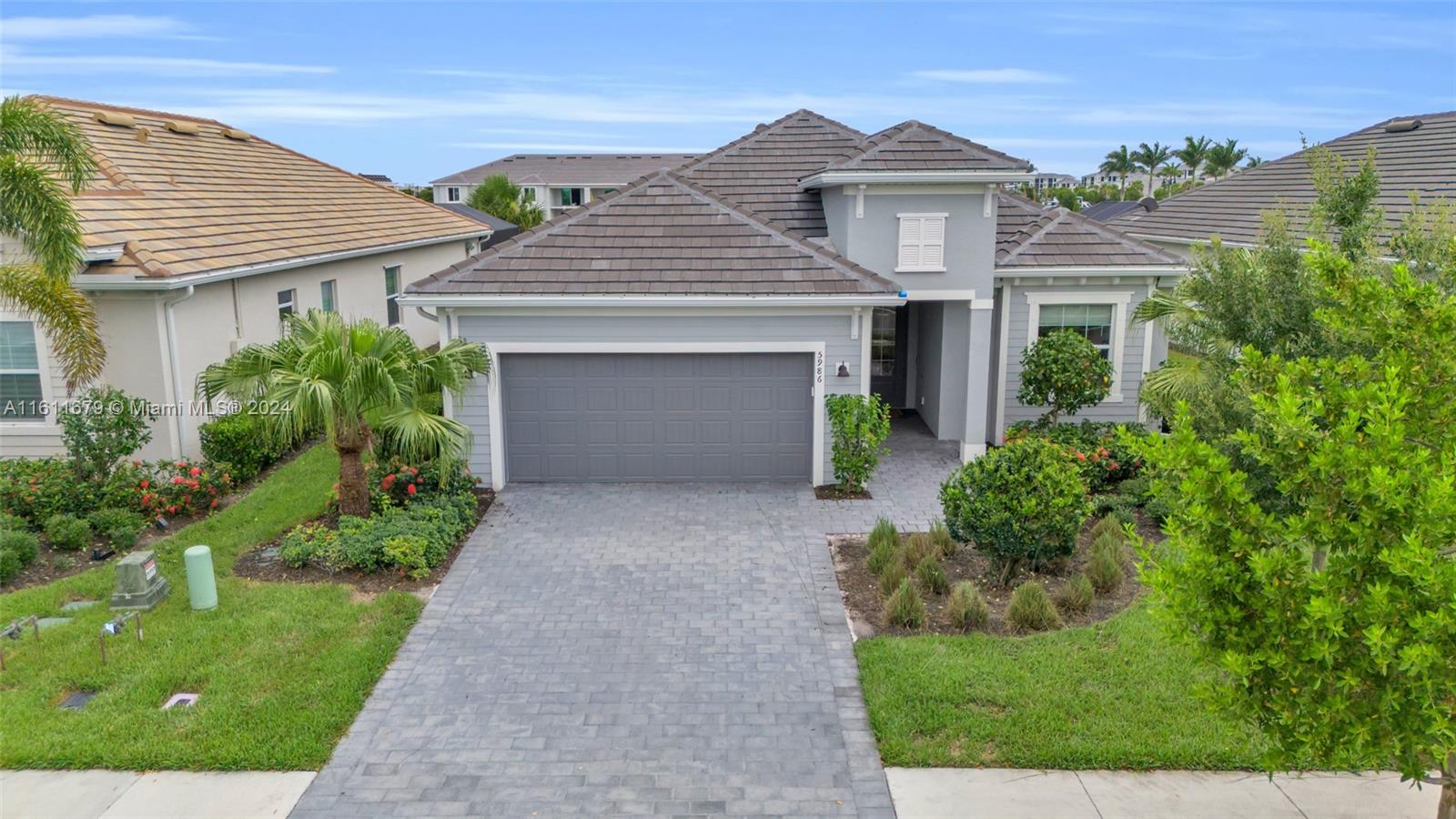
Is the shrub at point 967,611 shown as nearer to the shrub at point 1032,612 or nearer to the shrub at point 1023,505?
the shrub at point 1032,612

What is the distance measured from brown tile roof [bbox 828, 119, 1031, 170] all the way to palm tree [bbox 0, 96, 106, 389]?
9711 mm

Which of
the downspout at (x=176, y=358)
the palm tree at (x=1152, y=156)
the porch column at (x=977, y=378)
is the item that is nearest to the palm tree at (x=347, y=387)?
the downspout at (x=176, y=358)

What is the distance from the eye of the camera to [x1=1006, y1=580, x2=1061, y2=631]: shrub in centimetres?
884

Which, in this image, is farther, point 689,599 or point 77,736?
point 689,599

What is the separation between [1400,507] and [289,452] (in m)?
15.1

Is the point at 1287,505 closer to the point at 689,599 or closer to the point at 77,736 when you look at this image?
the point at 689,599

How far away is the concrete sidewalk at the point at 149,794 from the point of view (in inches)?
244

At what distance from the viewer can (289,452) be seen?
50.2ft

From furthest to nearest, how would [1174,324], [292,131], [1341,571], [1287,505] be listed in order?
[292,131], [1174,324], [1287,505], [1341,571]

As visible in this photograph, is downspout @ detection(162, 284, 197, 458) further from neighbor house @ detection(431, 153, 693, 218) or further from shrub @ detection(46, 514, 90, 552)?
neighbor house @ detection(431, 153, 693, 218)

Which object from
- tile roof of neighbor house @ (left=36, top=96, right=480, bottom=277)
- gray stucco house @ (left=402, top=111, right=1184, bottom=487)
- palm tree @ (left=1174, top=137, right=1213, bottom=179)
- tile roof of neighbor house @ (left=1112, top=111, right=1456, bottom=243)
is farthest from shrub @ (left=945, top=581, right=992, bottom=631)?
palm tree @ (left=1174, top=137, right=1213, bottom=179)

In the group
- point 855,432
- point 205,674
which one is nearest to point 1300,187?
point 855,432

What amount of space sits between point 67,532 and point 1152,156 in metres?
82.2

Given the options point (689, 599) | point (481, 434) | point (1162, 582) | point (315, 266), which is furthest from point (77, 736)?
point (315, 266)
